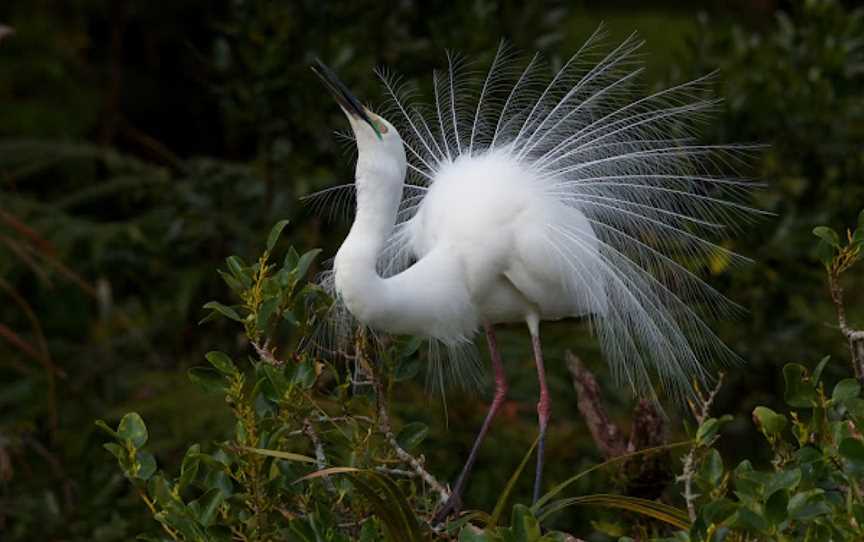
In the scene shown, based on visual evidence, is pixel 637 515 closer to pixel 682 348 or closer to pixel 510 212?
pixel 682 348

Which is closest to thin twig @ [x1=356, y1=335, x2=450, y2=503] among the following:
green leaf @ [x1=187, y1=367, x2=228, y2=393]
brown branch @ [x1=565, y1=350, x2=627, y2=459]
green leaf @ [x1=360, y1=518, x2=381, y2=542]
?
green leaf @ [x1=360, y1=518, x2=381, y2=542]

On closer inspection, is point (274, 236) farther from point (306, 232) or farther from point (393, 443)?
point (306, 232)

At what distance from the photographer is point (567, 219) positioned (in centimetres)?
269

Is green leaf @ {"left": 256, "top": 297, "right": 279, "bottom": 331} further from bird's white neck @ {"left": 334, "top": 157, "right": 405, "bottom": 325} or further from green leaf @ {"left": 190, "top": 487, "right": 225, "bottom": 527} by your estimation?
bird's white neck @ {"left": 334, "top": 157, "right": 405, "bottom": 325}

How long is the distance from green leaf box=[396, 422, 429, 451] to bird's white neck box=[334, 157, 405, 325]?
0.30m

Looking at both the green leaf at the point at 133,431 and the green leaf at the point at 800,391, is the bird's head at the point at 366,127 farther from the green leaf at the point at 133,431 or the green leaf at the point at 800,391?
the green leaf at the point at 800,391

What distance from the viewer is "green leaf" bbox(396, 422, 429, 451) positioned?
2.03m

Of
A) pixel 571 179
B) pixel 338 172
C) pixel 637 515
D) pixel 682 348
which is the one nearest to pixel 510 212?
pixel 571 179

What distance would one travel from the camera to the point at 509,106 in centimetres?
294

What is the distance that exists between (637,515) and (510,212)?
657mm

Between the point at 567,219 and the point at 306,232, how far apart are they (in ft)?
5.25

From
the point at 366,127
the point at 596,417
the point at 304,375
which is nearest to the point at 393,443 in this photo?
the point at 304,375

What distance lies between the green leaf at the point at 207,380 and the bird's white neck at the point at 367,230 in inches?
15.5

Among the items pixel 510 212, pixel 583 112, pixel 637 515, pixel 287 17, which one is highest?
pixel 287 17
